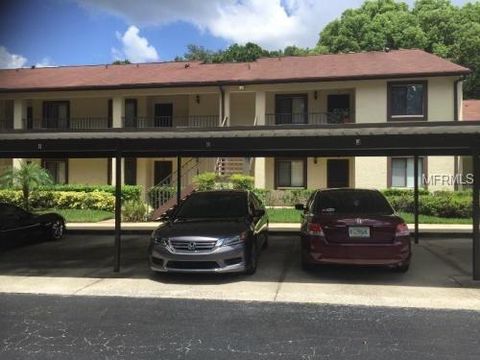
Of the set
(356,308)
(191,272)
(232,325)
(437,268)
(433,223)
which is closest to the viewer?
(232,325)

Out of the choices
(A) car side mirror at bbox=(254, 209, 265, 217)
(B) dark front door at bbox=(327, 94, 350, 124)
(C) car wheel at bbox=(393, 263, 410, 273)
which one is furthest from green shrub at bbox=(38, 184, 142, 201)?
(C) car wheel at bbox=(393, 263, 410, 273)

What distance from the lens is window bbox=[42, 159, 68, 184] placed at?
98.8 feet

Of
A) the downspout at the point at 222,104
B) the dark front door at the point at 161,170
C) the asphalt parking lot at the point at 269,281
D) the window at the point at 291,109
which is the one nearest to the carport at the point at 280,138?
the asphalt parking lot at the point at 269,281

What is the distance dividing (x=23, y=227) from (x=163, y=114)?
17.6 metres

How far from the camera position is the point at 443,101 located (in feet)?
84.7

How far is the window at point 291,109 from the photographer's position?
28281 millimetres

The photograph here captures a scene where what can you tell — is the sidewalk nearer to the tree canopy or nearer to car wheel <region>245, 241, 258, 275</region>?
car wheel <region>245, 241, 258, 275</region>

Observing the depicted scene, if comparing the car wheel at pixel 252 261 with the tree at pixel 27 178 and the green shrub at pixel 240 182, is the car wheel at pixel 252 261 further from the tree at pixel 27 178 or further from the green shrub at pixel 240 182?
the tree at pixel 27 178

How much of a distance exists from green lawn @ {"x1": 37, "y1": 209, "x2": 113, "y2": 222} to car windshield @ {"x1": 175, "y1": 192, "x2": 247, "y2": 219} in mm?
9788

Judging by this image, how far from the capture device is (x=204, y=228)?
9.31 m

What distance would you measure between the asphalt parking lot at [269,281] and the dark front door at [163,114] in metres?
18.2

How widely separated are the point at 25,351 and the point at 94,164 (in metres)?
24.9

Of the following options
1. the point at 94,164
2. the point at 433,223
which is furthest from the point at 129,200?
the point at 433,223

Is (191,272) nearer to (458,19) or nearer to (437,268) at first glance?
(437,268)
